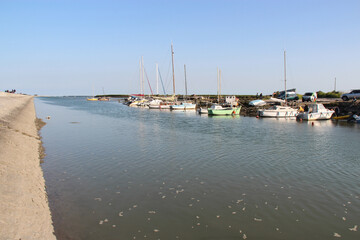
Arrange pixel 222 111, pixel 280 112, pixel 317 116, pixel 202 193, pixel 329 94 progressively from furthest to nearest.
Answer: pixel 329 94
pixel 222 111
pixel 280 112
pixel 317 116
pixel 202 193

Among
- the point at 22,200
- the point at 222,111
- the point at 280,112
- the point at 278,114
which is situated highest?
the point at 22,200

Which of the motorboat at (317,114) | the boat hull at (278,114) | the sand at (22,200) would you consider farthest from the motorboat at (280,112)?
the sand at (22,200)

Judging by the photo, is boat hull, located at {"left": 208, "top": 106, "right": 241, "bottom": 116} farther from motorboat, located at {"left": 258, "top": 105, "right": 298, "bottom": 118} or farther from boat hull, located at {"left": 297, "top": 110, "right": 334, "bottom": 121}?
boat hull, located at {"left": 297, "top": 110, "right": 334, "bottom": 121}

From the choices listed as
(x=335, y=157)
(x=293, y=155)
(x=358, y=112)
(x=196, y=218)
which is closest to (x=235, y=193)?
(x=196, y=218)

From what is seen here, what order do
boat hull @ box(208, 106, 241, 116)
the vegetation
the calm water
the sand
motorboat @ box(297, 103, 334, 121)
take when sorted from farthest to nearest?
the vegetation < boat hull @ box(208, 106, 241, 116) < motorboat @ box(297, 103, 334, 121) < the calm water < the sand

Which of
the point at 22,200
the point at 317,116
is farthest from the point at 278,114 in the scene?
the point at 22,200

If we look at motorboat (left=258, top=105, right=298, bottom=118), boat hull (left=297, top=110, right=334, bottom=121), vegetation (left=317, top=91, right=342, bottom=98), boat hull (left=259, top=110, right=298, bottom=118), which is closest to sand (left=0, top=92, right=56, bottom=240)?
boat hull (left=259, top=110, right=298, bottom=118)

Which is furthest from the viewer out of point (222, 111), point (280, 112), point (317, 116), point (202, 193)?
point (222, 111)

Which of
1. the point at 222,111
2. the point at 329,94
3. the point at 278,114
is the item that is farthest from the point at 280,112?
the point at 329,94

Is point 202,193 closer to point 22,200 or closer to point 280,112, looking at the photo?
point 22,200

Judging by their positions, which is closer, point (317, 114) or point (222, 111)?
point (317, 114)

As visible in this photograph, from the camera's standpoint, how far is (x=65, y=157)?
65.3 ft

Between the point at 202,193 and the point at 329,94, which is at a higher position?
the point at 329,94

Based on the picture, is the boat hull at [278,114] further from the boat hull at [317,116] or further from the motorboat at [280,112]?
the boat hull at [317,116]
